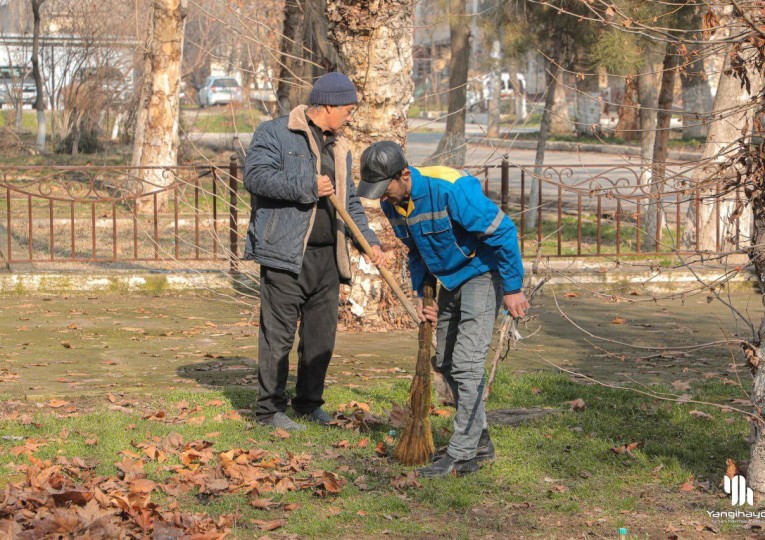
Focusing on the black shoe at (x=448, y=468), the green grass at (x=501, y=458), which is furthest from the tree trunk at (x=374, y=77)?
the black shoe at (x=448, y=468)

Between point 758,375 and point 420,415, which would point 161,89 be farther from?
point 758,375

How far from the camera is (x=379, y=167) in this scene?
4.81 meters

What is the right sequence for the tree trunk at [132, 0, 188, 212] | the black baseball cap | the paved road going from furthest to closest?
the tree trunk at [132, 0, 188, 212], the paved road, the black baseball cap

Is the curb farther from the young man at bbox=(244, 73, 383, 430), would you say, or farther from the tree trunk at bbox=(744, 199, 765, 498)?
the tree trunk at bbox=(744, 199, 765, 498)

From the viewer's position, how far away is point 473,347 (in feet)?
16.7

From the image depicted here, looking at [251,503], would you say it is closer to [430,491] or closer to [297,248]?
[430,491]

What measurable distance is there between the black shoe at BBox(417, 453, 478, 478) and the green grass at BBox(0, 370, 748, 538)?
0.19 feet

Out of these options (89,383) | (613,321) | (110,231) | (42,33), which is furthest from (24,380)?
(42,33)

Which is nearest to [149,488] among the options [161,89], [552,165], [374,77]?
[374,77]

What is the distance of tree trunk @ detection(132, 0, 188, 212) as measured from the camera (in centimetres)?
1738

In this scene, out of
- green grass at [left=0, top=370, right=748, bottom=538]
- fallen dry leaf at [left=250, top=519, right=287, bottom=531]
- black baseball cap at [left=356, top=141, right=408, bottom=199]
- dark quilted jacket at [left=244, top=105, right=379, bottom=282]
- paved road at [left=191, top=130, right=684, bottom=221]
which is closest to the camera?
fallen dry leaf at [left=250, top=519, right=287, bottom=531]

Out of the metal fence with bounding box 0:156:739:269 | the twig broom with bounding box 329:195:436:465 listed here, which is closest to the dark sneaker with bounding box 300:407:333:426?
the twig broom with bounding box 329:195:436:465

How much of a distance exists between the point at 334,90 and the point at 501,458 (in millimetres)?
2149

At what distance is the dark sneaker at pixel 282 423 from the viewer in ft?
19.5
